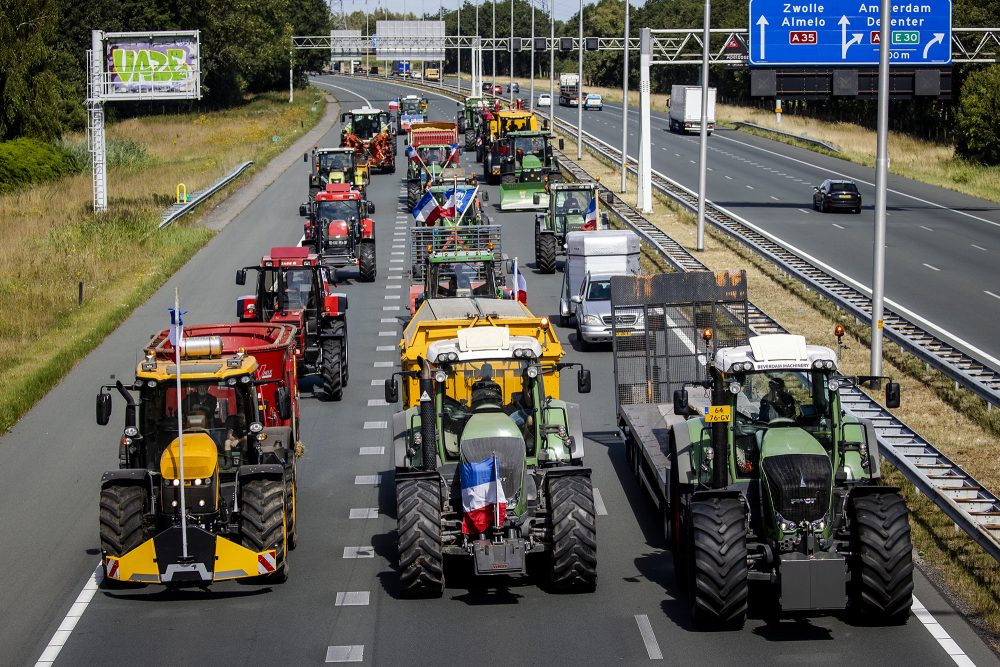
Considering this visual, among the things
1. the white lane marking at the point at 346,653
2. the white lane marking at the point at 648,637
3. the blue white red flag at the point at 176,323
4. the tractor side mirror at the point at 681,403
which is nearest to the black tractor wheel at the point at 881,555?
the white lane marking at the point at 648,637

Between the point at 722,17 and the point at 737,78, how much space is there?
87.2 ft

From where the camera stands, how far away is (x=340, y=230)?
1492 inches

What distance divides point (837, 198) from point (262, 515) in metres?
42.1

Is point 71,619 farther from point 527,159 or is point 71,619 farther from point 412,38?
point 412,38

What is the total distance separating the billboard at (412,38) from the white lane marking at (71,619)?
109 meters

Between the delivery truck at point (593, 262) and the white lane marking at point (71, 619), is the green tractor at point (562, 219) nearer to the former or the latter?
the delivery truck at point (593, 262)

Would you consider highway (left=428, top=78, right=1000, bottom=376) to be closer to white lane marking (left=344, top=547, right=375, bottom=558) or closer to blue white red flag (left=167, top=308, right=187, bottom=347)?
white lane marking (left=344, top=547, right=375, bottom=558)

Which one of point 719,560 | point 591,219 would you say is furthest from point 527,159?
point 719,560

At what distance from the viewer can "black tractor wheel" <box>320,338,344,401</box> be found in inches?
950

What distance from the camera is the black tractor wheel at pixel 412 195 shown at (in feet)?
168

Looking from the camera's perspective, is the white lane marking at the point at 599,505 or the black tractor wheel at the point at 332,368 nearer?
the white lane marking at the point at 599,505

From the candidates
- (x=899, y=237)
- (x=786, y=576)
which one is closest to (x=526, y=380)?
(x=786, y=576)

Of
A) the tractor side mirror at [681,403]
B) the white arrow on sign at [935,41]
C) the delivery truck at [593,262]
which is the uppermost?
the white arrow on sign at [935,41]

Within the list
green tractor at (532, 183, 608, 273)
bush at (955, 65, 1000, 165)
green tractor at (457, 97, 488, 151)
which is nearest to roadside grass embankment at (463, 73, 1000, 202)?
bush at (955, 65, 1000, 165)
